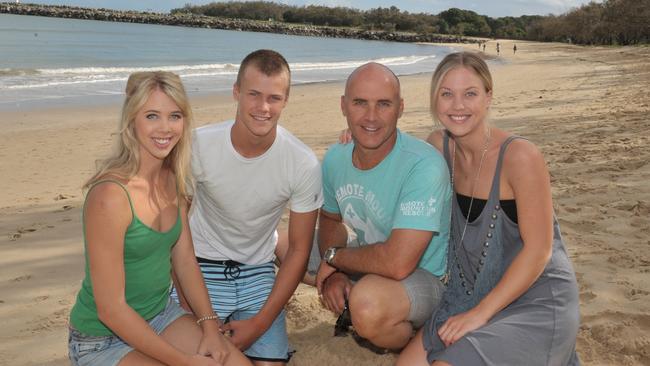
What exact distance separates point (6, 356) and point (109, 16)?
99.6 m

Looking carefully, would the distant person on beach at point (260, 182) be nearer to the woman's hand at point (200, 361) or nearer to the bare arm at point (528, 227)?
the woman's hand at point (200, 361)

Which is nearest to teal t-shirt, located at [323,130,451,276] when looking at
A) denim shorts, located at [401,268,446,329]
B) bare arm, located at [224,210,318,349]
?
denim shorts, located at [401,268,446,329]

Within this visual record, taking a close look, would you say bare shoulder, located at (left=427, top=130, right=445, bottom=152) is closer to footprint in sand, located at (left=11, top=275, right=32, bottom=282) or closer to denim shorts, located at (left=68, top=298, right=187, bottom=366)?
denim shorts, located at (left=68, top=298, right=187, bottom=366)

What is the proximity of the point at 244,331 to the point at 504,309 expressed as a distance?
1.34 metres

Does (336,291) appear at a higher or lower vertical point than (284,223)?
higher

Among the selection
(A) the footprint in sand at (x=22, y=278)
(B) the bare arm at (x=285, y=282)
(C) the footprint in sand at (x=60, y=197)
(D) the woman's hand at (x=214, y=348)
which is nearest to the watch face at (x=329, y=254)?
(B) the bare arm at (x=285, y=282)

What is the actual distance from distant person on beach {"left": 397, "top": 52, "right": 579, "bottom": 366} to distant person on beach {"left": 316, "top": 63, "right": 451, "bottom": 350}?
0.13 meters

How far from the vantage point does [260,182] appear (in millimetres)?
3174

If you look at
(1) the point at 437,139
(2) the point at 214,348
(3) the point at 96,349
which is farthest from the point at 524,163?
(3) the point at 96,349

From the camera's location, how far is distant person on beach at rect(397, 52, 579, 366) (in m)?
2.55

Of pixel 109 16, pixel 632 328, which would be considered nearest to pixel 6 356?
pixel 632 328

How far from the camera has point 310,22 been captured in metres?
130

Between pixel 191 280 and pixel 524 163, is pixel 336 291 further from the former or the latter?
pixel 524 163

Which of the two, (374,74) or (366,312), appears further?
(374,74)
